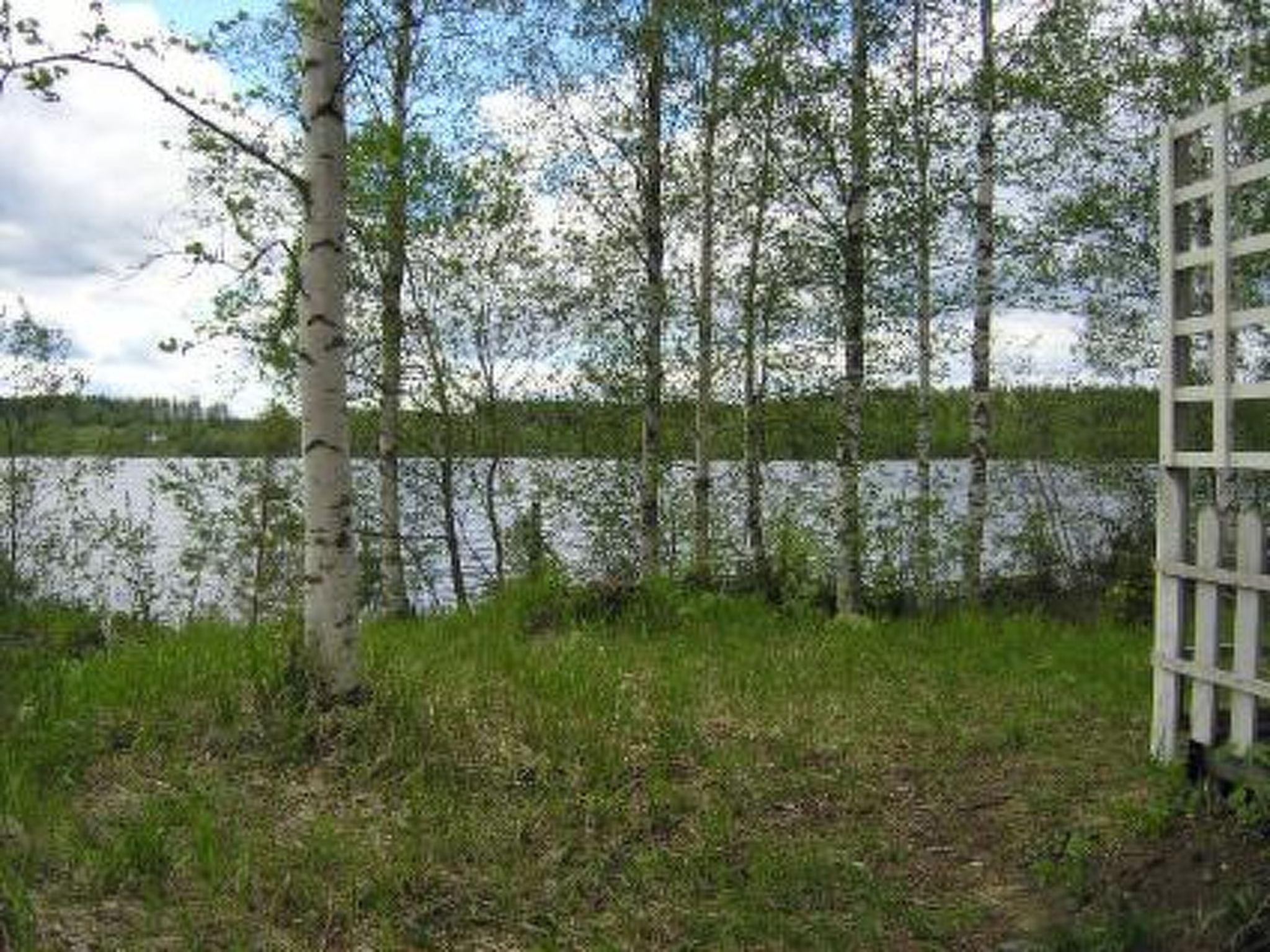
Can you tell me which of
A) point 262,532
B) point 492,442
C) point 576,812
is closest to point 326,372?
point 576,812

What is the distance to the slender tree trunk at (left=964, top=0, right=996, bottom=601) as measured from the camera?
14469 mm

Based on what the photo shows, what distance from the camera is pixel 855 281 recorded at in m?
11.7

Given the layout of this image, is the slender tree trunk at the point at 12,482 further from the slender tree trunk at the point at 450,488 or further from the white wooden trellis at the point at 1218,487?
the white wooden trellis at the point at 1218,487

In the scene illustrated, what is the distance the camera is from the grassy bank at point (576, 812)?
454 cm

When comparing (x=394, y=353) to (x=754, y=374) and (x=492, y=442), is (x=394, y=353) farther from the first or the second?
(x=754, y=374)

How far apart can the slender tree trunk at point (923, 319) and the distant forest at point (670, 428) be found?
57.9 inches

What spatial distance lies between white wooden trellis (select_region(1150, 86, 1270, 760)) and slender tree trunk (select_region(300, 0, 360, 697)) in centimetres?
426

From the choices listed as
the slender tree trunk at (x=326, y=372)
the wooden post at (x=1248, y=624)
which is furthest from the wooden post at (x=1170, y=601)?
the slender tree trunk at (x=326, y=372)

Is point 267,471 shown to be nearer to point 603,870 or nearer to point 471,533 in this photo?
point 471,533

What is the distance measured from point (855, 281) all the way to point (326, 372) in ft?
22.0

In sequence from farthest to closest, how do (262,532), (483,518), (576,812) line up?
1. (483,518)
2. (262,532)
3. (576,812)

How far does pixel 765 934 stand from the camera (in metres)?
4.71

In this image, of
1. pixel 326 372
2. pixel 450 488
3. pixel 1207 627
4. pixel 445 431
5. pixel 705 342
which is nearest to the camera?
pixel 1207 627

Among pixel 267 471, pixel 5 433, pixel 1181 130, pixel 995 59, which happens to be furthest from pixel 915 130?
pixel 5 433
